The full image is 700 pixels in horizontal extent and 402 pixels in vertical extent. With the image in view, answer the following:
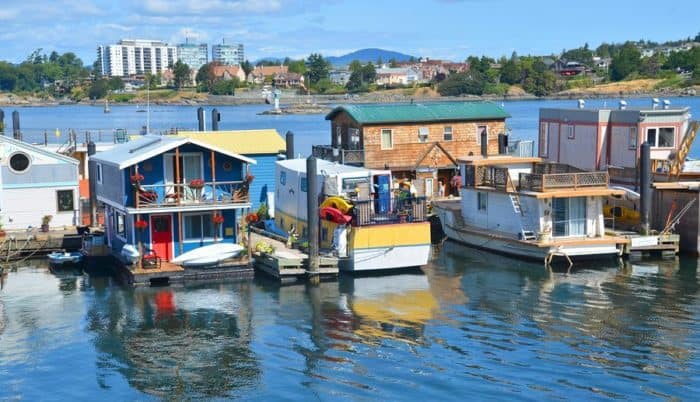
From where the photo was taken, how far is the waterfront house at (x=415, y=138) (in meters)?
50.9

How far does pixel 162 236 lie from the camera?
1452 inches

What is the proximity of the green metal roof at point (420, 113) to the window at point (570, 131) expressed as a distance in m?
4.77

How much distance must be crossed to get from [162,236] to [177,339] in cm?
824

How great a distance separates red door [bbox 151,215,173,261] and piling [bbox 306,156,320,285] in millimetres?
5281

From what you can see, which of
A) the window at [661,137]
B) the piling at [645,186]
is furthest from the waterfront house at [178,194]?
the window at [661,137]

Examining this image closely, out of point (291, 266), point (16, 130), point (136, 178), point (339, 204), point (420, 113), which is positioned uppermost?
point (420, 113)

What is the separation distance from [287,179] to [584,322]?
53.1ft

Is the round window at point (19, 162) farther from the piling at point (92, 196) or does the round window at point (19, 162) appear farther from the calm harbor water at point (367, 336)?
the calm harbor water at point (367, 336)

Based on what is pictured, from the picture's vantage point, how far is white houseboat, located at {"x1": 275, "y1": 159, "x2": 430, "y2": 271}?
3697cm

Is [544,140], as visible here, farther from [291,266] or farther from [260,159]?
[291,266]

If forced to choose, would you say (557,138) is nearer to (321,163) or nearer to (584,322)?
(321,163)

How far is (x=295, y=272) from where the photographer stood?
119ft

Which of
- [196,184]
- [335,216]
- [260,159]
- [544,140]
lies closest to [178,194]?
[196,184]

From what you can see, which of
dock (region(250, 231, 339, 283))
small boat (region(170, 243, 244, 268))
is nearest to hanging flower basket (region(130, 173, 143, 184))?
small boat (region(170, 243, 244, 268))
